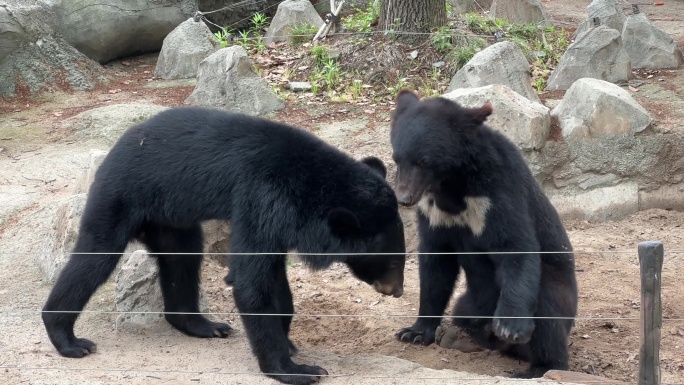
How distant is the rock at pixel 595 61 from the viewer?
10312mm

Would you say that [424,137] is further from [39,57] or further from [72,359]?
[39,57]

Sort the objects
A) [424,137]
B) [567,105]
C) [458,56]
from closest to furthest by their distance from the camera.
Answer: [424,137] → [567,105] → [458,56]

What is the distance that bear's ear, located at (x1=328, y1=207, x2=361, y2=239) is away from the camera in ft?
16.3

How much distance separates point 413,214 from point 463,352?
7.22 feet

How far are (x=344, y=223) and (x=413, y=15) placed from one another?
659 cm

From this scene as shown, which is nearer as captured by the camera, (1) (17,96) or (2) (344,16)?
(1) (17,96)

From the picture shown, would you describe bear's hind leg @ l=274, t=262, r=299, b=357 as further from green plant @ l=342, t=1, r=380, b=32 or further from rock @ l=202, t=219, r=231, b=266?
green plant @ l=342, t=1, r=380, b=32

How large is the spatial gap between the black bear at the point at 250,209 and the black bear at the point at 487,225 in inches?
12.9

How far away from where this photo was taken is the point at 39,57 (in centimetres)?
1187

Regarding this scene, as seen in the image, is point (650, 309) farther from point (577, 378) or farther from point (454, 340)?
point (454, 340)

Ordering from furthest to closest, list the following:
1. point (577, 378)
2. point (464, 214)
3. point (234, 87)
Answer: point (234, 87) → point (464, 214) → point (577, 378)

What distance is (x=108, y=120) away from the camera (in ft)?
33.0

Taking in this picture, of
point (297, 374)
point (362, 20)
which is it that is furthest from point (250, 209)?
point (362, 20)

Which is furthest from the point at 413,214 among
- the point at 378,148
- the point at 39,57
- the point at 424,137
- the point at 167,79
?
the point at 39,57
